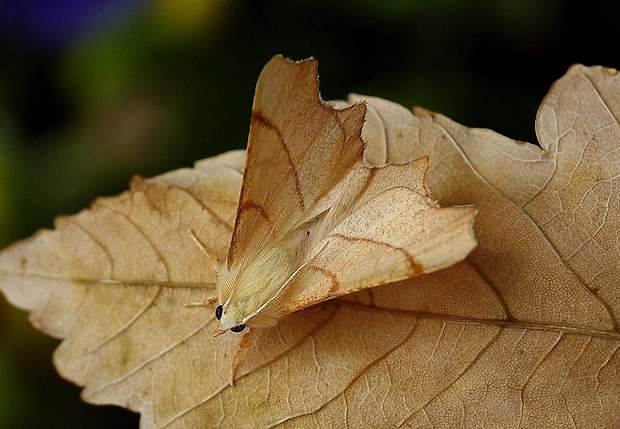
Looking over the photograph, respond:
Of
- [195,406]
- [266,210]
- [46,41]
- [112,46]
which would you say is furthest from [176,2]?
[195,406]

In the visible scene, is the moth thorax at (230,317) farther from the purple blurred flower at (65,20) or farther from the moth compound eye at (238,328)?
the purple blurred flower at (65,20)

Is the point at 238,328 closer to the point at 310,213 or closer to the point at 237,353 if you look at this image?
the point at 237,353

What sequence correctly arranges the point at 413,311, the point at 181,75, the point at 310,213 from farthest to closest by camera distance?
1. the point at 181,75
2. the point at 310,213
3. the point at 413,311

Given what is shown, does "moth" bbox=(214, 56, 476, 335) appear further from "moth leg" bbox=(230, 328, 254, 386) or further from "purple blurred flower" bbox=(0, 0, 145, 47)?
"purple blurred flower" bbox=(0, 0, 145, 47)

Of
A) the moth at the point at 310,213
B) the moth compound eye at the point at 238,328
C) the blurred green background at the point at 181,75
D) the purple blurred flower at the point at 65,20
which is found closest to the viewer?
the moth at the point at 310,213

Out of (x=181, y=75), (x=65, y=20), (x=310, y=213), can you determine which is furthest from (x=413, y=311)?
(x=65, y=20)

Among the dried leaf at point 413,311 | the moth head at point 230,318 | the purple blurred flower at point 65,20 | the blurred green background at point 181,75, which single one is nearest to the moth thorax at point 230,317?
the moth head at point 230,318

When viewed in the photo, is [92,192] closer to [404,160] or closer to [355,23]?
[355,23]
